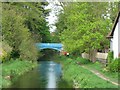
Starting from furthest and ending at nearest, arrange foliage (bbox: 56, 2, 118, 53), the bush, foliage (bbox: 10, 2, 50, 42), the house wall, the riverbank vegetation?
foliage (bbox: 10, 2, 50, 42)
foliage (bbox: 56, 2, 118, 53)
the riverbank vegetation
the house wall
the bush

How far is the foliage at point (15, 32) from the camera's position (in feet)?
109

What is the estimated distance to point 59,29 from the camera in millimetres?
54375

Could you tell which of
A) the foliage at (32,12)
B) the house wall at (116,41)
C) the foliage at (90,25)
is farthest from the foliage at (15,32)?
the house wall at (116,41)

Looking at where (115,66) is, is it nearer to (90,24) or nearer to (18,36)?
(90,24)

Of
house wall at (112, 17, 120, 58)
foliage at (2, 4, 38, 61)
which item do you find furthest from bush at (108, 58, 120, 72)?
foliage at (2, 4, 38, 61)

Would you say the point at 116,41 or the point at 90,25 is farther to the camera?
the point at 90,25

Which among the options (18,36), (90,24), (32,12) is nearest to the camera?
(90,24)

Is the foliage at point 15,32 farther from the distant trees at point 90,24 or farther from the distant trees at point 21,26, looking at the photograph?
the distant trees at point 90,24

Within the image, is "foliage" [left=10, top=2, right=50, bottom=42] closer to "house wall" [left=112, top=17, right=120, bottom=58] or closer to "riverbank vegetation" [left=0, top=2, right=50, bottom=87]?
"riverbank vegetation" [left=0, top=2, right=50, bottom=87]

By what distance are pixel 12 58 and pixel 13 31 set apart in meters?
5.44

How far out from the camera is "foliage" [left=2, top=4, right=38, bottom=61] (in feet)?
109

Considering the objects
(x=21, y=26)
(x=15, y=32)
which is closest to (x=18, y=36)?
(x=15, y=32)

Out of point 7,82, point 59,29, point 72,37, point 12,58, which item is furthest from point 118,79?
point 59,29

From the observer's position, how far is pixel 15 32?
34938 mm
